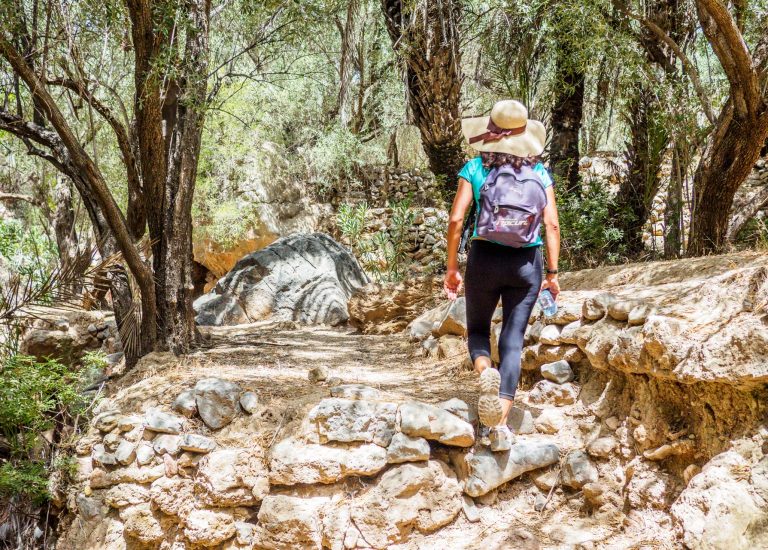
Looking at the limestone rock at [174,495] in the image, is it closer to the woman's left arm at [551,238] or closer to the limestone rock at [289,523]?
the limestone rock at [289,523]

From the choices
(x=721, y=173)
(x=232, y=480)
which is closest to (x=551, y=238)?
(x=232, y=480)

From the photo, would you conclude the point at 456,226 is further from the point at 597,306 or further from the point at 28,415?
the point at 28,415

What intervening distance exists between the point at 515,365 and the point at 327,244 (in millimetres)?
7235

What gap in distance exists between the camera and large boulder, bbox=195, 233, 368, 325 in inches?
335

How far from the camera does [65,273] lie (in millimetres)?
3979

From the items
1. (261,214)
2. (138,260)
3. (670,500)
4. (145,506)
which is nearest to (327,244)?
(261,214)

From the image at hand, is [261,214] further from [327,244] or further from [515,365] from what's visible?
[515,365]

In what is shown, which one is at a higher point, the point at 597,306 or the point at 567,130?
the point at 567,130

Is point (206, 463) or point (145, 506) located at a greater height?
point (206, 463)

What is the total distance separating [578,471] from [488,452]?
0.46m

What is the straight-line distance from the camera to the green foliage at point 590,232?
22.5 feet

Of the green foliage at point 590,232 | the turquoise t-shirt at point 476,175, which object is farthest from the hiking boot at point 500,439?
the green foliage at point 590,232

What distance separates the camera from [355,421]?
3223 millimetres

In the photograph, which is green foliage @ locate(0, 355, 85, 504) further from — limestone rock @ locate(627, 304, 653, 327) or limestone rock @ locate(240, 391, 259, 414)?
limestone rock @ locate(627, 304, 653, 327)
